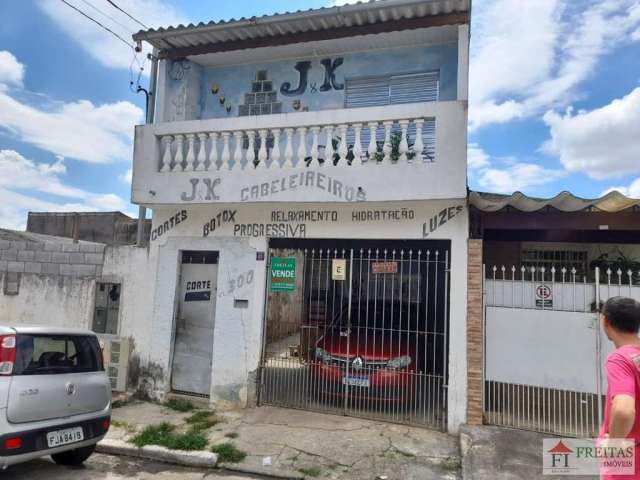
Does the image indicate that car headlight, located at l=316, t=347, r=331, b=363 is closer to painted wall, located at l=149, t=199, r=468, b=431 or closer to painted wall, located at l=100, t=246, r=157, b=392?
painted wall, located at l=149, t=199, r=468, b=431

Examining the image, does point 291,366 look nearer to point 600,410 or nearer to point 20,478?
point 20,478

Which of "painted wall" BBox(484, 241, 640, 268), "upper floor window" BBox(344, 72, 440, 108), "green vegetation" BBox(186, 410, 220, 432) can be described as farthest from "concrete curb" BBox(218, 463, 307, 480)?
"painted wall" BBox(484, 241, 640, 268)

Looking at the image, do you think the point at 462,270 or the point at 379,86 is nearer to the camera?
the point at 462,270

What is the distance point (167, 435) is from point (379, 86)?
5.98m

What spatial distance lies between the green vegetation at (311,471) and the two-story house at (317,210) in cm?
160

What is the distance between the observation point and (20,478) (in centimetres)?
418

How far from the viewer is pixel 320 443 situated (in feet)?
16.9

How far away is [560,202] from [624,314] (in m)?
3.01

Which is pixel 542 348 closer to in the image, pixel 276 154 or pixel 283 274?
pixel 283 274

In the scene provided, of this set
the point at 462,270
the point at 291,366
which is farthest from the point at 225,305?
the point at 462,270

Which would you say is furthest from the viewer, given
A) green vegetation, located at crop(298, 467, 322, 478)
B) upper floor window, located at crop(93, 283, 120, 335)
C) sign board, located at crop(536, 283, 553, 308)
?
upper floor window, located at crop(93, 283, 120, 335)

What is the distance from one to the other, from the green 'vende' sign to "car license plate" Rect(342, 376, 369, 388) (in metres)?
1.50

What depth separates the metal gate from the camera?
5.90 meters

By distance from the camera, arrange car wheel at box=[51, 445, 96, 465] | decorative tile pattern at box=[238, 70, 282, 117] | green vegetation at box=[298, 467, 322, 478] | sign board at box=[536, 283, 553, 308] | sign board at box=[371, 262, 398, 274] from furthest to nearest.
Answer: decorative tile pattern at box=[238, 70, 282, 117], sign board at box=[371, 262, 398, 274], sign board at box=[536, 283, 553, 308], car wheel at box=[51, 445, 96, 465], green vegetation at box=[298, 467, 322, 478]
